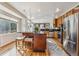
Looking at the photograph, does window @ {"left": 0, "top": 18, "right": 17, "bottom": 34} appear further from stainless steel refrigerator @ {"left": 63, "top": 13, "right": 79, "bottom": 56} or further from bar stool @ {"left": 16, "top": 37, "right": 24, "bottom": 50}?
stainless steel refrigerator @ {"left": 63, "top": 13, "right": 79, "bottom": 56}

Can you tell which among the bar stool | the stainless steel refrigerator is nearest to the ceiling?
the stainless steel refrigerator

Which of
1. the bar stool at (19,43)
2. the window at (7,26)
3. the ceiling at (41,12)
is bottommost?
the bar stool at (19,43)

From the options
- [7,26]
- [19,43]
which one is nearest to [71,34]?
[19,43]

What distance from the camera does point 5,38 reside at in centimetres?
326

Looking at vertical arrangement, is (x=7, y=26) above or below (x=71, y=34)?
above

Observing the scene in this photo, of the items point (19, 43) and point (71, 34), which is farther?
point (71, 34)

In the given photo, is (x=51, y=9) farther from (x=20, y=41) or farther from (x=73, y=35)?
(x=20, y=41)

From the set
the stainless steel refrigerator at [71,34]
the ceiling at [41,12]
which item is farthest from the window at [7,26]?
the stainless steel refrigerator at [71,34]

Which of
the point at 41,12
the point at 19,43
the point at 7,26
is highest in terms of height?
the point at 41,12

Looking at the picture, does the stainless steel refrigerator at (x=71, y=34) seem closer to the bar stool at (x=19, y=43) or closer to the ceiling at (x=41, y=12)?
the ceiling at (x=41, y=12)

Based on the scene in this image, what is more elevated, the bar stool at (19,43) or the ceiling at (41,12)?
the ceiling at (41,12)

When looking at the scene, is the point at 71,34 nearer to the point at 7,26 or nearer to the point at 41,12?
the point at 41,12

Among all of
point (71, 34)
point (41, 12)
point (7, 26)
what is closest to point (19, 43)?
point (7, 26)

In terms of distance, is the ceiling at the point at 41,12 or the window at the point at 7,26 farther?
the ceiling at the point at 41,12
